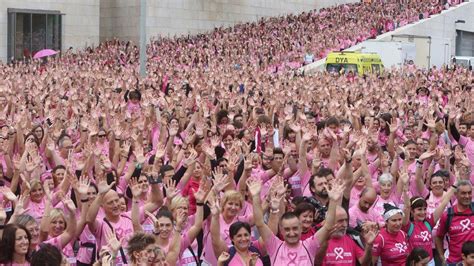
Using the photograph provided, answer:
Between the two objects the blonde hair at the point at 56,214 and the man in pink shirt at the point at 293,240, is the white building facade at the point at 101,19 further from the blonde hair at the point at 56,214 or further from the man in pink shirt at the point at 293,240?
the man in pink shirt at the point at 293,240

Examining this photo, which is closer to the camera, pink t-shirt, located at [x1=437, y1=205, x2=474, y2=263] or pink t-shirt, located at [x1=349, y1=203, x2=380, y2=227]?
pink t-shirt, located at [x1=349, y1=203, x2=380, y2=227]

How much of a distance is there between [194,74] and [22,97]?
6.63 metres

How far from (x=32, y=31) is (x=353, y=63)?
18124 mm

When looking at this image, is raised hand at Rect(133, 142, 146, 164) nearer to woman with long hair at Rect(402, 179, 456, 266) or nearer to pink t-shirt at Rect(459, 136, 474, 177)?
woman with long hair at Rect(402, 179, 456, 266)

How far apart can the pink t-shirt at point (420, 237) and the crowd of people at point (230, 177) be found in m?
0.01

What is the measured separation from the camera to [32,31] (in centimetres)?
4138

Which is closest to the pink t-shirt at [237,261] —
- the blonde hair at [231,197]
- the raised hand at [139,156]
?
the blonde hair at [231,197]

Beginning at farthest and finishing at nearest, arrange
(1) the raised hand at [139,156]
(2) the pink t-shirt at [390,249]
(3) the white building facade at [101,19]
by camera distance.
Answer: (3) the white building facade at [101,19], (1) the raised hand at [139,156], (2) the pink t-shirt at [390,249]

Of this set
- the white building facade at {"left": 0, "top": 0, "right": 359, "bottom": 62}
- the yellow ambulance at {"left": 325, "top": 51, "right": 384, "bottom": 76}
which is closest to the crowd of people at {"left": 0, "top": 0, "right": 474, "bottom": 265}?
the yellow ambulance at {"left": 325, "top": 51, "right": 384, "bottom": 76}

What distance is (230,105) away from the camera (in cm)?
1569

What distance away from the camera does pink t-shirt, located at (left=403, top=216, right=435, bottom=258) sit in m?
8.61

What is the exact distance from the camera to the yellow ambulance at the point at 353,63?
27.5 metres

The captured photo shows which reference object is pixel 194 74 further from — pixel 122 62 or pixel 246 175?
pixel 246 175

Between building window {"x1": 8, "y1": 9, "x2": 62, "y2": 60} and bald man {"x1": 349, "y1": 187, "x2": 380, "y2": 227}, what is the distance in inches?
1269
